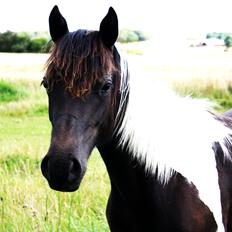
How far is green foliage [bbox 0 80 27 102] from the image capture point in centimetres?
1352

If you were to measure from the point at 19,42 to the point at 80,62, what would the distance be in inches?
584

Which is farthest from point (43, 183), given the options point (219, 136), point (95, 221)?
point (219, 136)

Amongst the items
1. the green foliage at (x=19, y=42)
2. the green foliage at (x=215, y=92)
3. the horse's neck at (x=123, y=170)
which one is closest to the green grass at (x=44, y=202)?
the horse's neck at (x=123, y=170)

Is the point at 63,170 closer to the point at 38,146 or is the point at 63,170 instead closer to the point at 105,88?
the point at 105,88

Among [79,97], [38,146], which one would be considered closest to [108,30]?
[79,97]

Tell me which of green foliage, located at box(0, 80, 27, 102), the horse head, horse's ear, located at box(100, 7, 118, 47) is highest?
horse's ear, located at box(100, 7, 118, 47)

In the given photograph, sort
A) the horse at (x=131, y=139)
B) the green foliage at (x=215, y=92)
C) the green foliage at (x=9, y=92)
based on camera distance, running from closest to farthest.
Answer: the horse at (x=131, y=139)
the green foliage at (x=215, y=92)
the green foliage at (x=9, y=92)

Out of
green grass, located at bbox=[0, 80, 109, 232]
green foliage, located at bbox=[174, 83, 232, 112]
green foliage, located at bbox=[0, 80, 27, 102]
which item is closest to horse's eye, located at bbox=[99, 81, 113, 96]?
green grass, located at bbox=[0, 80, 109, 232]

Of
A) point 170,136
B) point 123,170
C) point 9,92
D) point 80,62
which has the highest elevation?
point 80,62

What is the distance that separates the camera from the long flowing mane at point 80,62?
2.49 meters

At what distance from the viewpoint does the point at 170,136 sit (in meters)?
2.93

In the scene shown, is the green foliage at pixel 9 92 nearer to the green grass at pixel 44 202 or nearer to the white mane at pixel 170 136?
the green grass at pixel 44 202

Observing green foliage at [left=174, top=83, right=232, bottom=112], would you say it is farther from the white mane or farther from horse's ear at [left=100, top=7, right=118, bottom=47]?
horse's ear at [left=100, top=7, right=118, bottom=47]

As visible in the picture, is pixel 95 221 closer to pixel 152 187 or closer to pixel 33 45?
pixel 152 187
